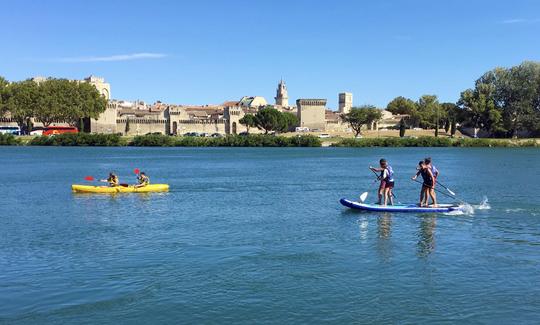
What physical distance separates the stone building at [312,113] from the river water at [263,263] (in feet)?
434

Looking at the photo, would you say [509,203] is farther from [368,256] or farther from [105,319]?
[105,319]

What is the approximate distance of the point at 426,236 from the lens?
20.2m

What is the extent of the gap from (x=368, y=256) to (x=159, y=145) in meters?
110

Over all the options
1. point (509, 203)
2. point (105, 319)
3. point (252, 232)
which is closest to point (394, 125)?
point (509, 203)

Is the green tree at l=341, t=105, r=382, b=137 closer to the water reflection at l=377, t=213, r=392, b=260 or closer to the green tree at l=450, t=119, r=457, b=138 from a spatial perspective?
the green tree at l=450, t=119, r=457, b=138

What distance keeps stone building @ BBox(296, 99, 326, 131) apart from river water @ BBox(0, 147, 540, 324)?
132 metres

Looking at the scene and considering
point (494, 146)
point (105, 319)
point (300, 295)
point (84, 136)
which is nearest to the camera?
point (105, 319)

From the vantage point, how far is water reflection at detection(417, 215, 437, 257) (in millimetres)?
17970

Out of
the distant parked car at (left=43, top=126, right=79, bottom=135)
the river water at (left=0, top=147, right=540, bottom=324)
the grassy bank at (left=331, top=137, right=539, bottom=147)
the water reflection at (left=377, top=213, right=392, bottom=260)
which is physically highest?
the distant parked car at (left=43, top=126, right=79, bottom=135)

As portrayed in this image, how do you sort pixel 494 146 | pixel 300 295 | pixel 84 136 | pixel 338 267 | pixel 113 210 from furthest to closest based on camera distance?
1. pixel 84 136
2. pixel 494 146
3. pixel 113 210
4. pixel 338 267
5. pixel 300 295

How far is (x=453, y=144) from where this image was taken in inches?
4469

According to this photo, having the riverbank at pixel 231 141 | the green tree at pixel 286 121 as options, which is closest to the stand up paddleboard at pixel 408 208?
the riverbank at pixel 231 141

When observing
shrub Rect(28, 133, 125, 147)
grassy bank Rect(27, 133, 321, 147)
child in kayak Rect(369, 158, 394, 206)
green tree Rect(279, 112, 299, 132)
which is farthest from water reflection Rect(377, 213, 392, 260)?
green tree Rect(279, 112, 299, 132)

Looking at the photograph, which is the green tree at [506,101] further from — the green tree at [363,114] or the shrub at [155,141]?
the shrub at [155,141]
